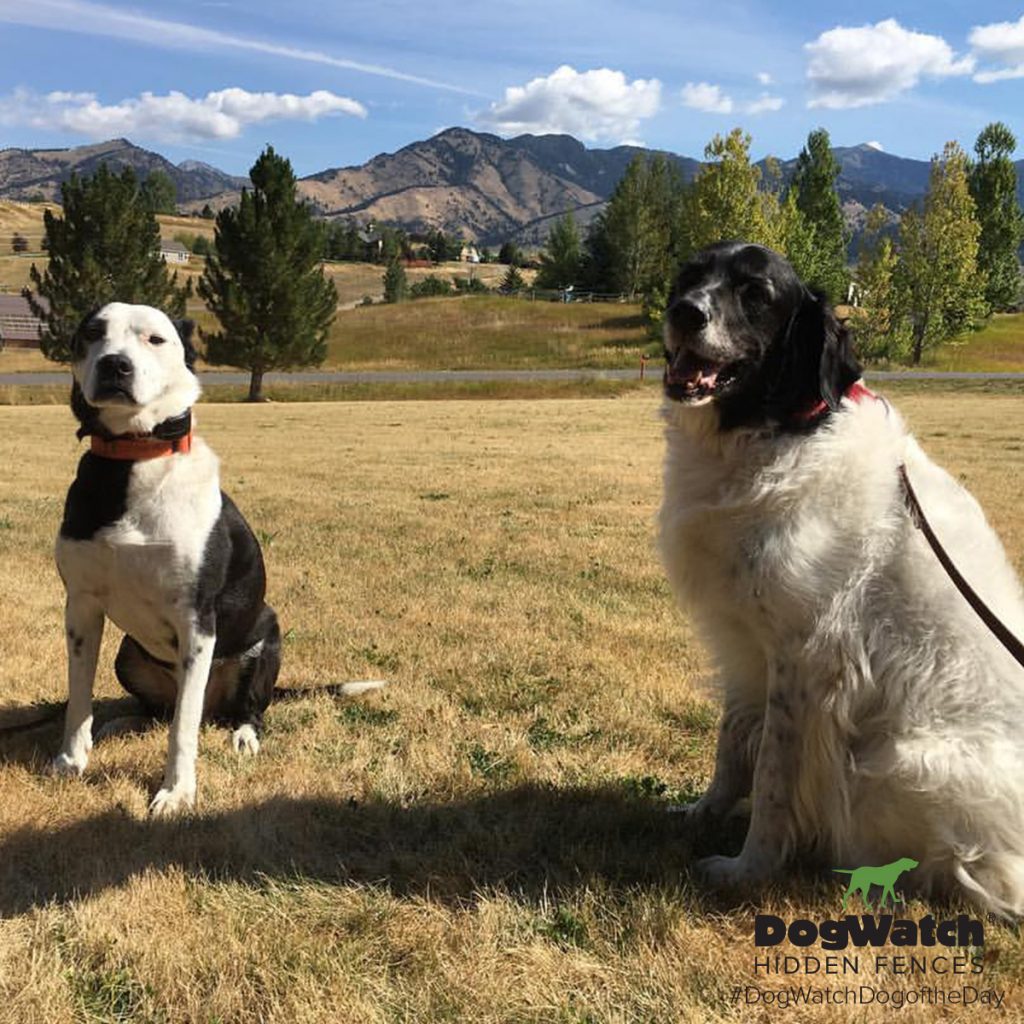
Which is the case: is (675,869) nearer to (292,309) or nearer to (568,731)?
(568,731)

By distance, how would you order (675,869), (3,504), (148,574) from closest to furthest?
1. (675,869)
2. (148,574)
3. (3,504)

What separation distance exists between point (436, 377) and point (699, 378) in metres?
42.0

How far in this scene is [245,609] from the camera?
13.7ft

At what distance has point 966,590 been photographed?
9.11 ft

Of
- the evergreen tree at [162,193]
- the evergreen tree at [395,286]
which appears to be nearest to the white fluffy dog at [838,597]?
the evergreen tree at [395,286]

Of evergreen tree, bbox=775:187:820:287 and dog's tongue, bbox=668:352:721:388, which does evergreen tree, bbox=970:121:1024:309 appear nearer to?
evergreen tree, bbox=775:187:820:287

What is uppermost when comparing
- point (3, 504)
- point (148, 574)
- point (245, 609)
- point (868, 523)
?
point (868, 523)

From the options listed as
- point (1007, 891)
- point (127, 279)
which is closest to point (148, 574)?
point (1007, 891)

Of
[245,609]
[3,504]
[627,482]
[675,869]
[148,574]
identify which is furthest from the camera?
[627,482]

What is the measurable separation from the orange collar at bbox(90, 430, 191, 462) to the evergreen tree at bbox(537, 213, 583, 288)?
88.2 m

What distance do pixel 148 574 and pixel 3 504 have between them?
8.90 metres

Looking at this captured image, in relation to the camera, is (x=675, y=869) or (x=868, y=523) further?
(x=675, y=869)

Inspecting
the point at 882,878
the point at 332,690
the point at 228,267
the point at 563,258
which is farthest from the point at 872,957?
the point at 563,258

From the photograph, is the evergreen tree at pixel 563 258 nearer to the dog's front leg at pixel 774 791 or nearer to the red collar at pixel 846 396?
the red collar at pixel 846 396
